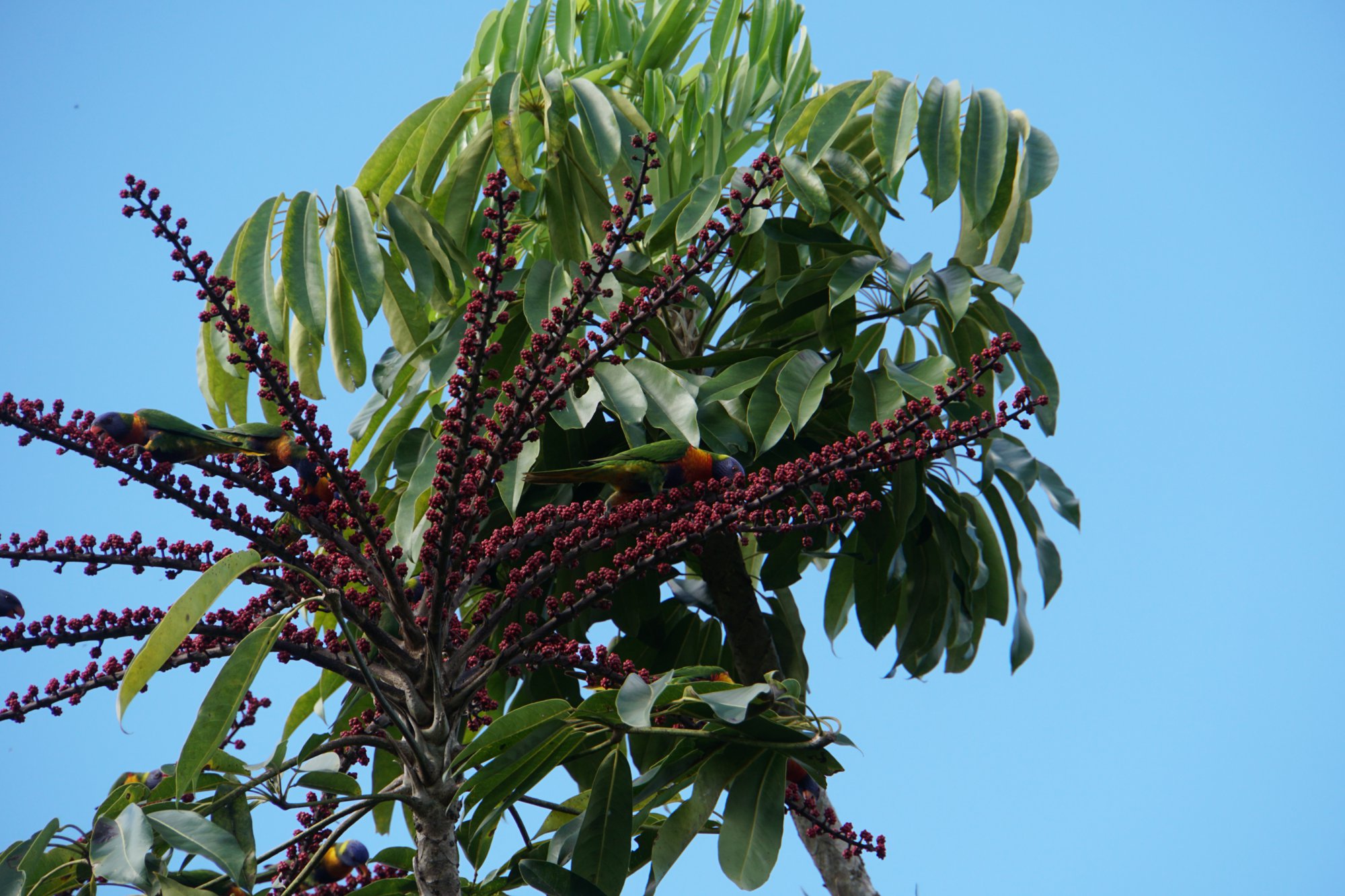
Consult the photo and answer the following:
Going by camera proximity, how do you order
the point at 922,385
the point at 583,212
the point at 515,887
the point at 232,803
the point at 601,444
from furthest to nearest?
the point at 583,212 < the point at 601,444 < the point at 922,385 < the point at 515,887 < the point at 232,803

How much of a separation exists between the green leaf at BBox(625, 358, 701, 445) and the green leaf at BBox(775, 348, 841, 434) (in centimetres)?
15

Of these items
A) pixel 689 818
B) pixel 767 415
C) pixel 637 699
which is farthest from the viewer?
pixel 767 415

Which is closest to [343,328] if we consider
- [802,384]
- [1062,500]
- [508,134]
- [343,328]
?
[343,328]

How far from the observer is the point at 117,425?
1230 mm

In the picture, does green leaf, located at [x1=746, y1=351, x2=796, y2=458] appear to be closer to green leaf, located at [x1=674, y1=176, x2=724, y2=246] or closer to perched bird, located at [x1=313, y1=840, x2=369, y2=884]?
green leaf, located at [x1=674, y1=176, x2=724, y2=246]

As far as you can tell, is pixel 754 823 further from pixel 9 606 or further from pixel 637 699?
pixel 9 606

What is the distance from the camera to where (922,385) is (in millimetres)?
1745

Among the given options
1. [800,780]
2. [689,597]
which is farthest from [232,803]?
[689,597]

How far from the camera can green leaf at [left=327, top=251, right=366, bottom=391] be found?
7.34ft

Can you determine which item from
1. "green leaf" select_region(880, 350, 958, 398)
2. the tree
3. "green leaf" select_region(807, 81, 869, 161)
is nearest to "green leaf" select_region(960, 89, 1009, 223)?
the tree

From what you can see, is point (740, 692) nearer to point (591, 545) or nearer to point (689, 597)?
point (591, 545)

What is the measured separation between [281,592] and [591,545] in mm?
371

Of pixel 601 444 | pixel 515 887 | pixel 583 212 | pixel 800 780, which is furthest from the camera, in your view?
pixel 583 212

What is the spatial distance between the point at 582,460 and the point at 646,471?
64 cm
